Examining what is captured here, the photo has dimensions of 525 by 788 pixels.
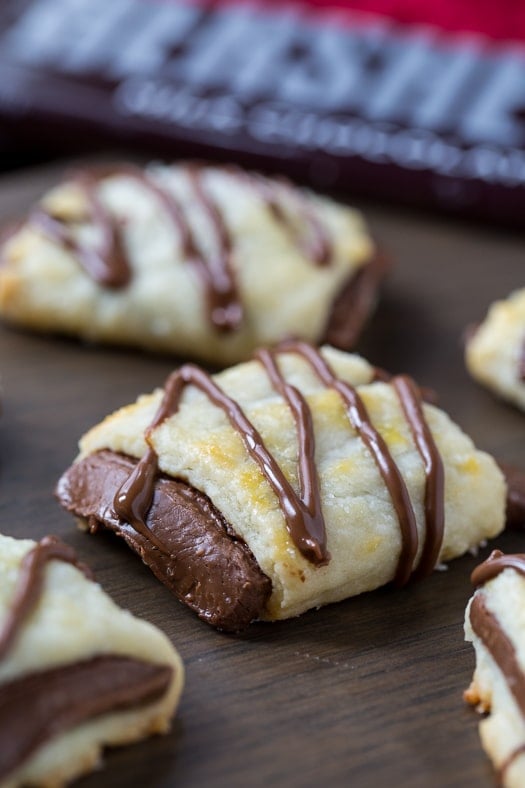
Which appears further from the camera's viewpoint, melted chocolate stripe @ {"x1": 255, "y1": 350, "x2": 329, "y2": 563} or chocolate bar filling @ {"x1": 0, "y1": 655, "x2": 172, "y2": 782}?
melted chocolate stripe @ {"x1": 255, "y1": 350, "x2": 329, "y2": 563}

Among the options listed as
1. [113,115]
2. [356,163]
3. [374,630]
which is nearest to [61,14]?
[113,115]

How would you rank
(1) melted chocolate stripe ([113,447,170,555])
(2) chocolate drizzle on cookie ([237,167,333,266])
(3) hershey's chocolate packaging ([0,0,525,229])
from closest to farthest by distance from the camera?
(1) melted chocolate stripe ([113,447,170,555]), (2) chocolate drizzle on cookie ([237,167,333,266]), (3) hershey's chocolate packaging ([0,0,525,229])

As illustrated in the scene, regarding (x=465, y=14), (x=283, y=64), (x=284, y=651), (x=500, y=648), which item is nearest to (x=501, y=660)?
(x=500, y=648)

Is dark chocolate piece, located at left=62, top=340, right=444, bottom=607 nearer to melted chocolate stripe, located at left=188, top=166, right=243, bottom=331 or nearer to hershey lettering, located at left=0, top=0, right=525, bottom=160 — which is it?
melted chocolate stripe, located at left=188, top=166, right=243, bottom=331

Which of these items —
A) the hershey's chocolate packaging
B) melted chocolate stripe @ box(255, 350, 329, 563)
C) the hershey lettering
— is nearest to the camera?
melted chocolate stripe @ box(255, 350, 329, 563)

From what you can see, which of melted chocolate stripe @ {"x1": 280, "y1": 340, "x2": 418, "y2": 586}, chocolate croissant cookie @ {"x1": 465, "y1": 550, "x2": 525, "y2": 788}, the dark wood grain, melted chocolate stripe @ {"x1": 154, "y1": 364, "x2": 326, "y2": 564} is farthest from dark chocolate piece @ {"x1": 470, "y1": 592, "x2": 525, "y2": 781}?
melted chocolate stripe @ {"x1": 154, "y1": 364, "x2": 326, "y2": 564}

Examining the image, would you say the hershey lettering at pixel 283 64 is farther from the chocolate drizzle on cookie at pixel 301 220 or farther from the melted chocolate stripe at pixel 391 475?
the melted chocolate stripe at pixel 391 475

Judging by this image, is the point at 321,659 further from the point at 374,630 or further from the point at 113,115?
the point at 113,115

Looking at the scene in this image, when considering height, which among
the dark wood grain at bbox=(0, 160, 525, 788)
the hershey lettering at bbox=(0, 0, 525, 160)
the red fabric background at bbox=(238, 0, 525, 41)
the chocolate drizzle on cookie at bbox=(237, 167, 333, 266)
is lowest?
the dark wood grain at bbox=(0, 160, 525, 788)
